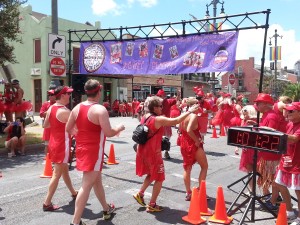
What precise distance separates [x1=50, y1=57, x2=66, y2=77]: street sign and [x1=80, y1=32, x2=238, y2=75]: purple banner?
1.29 m

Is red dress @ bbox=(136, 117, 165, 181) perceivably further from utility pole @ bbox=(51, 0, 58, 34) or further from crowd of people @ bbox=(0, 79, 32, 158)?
utility pole @ bbox=(51, 0, 58, 34)

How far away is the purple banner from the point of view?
8.94m

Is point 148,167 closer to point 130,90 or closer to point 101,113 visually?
point 101,113

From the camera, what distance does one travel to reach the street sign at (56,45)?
977 centimetres

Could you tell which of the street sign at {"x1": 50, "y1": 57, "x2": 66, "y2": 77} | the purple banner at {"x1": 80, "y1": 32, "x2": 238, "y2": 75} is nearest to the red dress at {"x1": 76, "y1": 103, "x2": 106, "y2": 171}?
the purple banner at {"x1": 80, "y1": 32, "x2": 238, "y2": 75}

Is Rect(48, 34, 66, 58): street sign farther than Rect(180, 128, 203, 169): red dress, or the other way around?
Rect(48, 34, 66, 58): street sign

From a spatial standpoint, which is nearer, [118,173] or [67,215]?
[67,215]

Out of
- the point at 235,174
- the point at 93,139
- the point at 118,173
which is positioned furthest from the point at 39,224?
the point at 235,174

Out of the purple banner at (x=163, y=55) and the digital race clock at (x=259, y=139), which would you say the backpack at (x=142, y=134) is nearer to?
the digital race clock at (x=259, y=139)

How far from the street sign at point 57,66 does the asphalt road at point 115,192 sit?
2385 mm

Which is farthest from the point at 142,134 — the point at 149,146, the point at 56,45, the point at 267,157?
the point at 56,45

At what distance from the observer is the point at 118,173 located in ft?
26.3

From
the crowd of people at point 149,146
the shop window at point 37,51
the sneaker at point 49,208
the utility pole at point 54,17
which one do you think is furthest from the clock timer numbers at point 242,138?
the shop window at point 37,51

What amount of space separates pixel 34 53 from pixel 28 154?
866 inches
